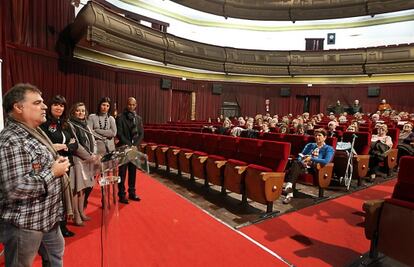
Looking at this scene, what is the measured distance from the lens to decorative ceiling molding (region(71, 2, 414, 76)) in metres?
4.74

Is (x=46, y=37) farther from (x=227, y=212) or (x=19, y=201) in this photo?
(x=19, y=201)

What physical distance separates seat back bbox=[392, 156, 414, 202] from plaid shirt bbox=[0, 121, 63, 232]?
1628 millimetres

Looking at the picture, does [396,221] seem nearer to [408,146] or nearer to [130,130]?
[130,130]

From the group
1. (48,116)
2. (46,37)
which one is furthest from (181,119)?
(48,116)

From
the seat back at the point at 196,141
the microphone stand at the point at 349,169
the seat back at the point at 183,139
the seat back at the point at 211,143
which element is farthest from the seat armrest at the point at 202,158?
the microphone stand at the point at 349,169

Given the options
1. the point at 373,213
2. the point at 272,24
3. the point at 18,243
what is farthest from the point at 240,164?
the point at 272,24

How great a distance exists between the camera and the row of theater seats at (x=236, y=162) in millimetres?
2088

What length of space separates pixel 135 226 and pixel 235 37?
337 inches

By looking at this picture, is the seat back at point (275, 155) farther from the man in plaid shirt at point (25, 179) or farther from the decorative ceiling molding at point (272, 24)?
the decorative ceiling molding at point (272, 24)

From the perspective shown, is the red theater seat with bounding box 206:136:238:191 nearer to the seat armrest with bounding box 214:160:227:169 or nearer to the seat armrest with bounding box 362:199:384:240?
the seat armrest with bounding box 214:160:227:169

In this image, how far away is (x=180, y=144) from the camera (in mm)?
3752

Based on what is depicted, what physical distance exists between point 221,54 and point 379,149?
6.03 m

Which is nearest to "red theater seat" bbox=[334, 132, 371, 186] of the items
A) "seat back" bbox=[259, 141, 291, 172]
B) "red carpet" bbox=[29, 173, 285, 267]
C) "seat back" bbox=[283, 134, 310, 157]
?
"seat back" bbox=[283, 134, 310, 157]

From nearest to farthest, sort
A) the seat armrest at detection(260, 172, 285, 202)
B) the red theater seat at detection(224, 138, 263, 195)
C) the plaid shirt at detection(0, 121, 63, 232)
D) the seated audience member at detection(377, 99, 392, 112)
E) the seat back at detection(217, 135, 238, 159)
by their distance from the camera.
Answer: the plaid shirt at detection(0, 121, 63, 232) < the seat armrest at detection(260, 172, 285, 202) < the red theater seat at detection(224, 138, 263, 195) < the seat back at detection(217, 135, 238, 159) < the seated audience member at detection(377, 99, 392, 112)
